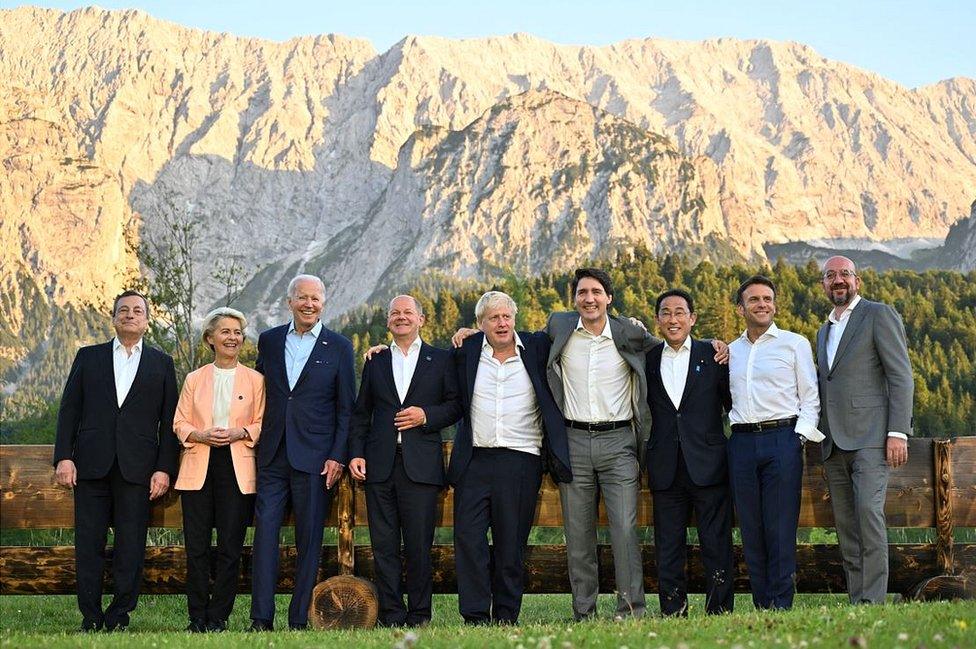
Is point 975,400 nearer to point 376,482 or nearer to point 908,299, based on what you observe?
point 908,299

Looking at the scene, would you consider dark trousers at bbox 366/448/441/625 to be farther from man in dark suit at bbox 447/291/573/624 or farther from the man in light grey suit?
the man in light grey suit

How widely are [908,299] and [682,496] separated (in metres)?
104

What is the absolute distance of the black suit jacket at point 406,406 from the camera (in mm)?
8023

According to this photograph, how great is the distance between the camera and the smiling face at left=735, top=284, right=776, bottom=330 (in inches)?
315

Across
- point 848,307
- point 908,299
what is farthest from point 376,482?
point 908,299

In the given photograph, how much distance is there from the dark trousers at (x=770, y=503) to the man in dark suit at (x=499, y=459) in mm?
1283

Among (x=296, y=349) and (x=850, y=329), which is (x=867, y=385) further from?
(x=296, y=349)

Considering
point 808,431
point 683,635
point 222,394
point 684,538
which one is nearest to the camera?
point 683,635

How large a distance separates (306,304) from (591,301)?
85.5 inches

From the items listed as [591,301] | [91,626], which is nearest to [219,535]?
[91,626]

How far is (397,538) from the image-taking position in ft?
26.7

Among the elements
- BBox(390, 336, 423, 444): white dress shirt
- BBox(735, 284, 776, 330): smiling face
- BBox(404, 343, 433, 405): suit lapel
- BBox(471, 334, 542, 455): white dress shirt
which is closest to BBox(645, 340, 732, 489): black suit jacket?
BBox(735, 284, 776, 330): smiling face

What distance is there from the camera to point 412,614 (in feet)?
26.6

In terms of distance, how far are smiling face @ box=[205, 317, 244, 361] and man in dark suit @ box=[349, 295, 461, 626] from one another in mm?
1021
